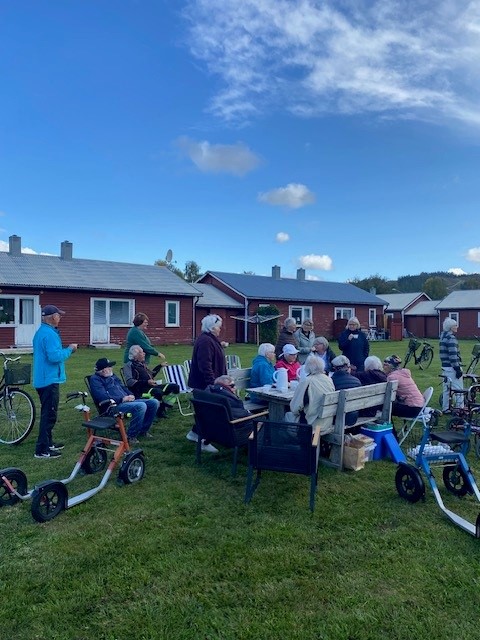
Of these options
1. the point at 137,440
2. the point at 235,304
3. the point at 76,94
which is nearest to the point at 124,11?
the point at 76,94

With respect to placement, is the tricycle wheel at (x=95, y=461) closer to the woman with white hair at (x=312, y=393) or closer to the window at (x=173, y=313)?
the woman with white hair at (x=312, y=393)

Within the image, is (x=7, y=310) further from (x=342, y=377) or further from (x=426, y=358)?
(x=342, y=377)

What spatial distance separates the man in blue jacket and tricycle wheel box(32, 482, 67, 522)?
151 centimetres

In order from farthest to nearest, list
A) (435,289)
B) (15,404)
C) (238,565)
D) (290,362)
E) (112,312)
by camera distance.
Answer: (435,289) < (112,312) < (290,362) < (15,404) < (238,565)

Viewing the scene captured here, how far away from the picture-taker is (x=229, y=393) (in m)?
5.32

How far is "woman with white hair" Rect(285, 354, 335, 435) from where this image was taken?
486 centimetres

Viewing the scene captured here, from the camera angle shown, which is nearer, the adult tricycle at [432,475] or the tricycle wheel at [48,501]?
the tricycle wheel at [48,501]

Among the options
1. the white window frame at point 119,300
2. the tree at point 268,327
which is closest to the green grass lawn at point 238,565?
the white window frame at point 119,300

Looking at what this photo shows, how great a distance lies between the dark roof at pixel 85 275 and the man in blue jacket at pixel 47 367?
14435mm

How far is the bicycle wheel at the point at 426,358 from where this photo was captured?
49.1 feet

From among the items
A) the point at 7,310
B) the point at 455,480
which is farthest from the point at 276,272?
the point at 455,480

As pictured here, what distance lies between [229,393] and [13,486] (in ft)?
7.74

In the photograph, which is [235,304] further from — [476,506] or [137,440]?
[476,506]

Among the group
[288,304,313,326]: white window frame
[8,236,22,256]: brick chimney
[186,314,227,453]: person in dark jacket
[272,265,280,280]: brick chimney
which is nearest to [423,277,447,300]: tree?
[272,265,280,280]: brick chimney
